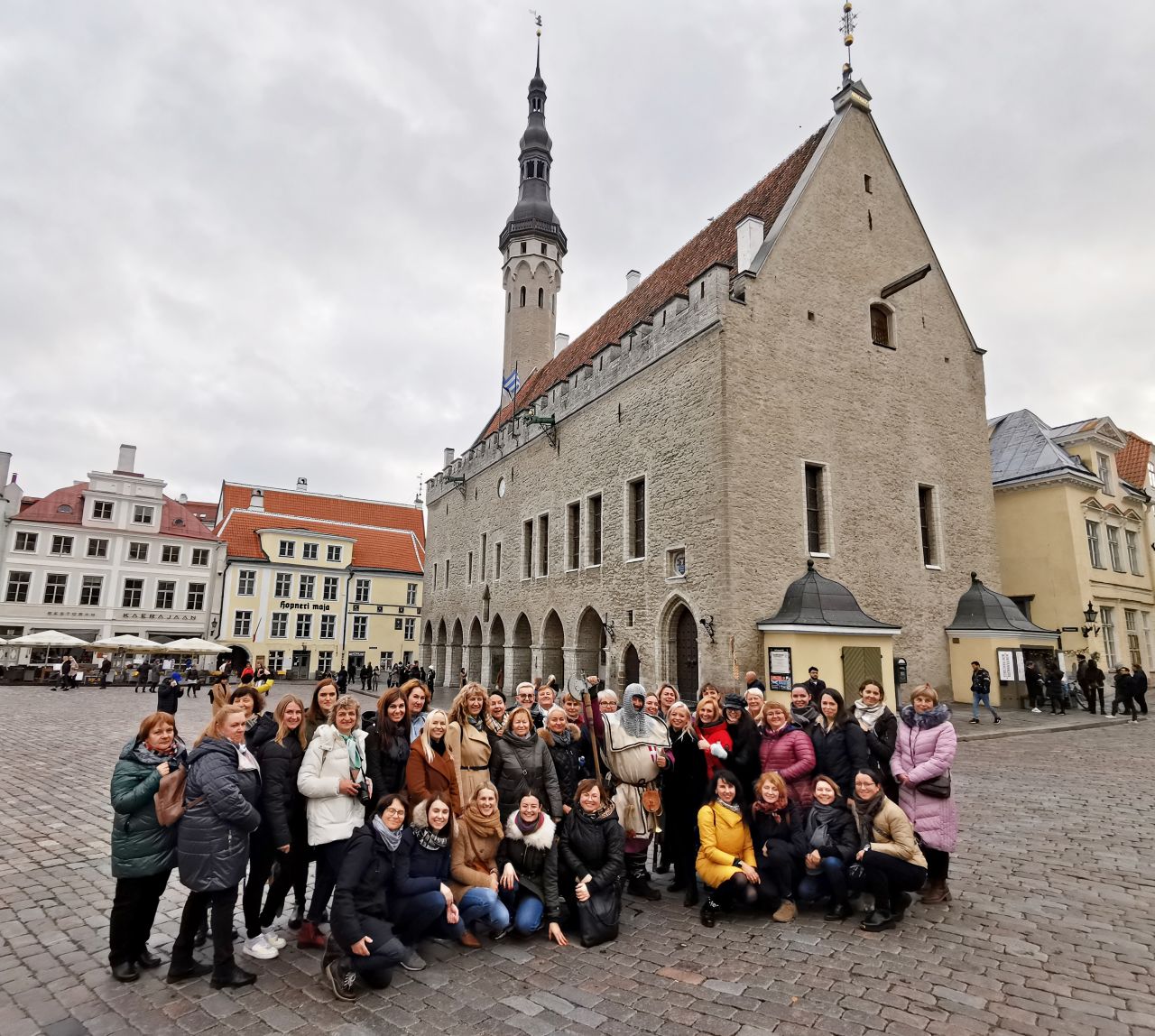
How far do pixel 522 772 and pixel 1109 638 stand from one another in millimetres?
A: 26110

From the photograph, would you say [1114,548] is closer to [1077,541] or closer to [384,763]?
[1077,541]

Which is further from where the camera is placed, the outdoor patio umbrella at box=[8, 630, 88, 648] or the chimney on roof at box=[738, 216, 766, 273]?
the outdoor patio umbrella at box=[8, 630, 88, 648]

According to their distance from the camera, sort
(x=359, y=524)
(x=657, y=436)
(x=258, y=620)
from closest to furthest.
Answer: (x=657, y=436) → (x=258, y=620) → (x=359, y=524)

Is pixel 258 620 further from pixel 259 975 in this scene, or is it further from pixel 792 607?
pixel 259 975

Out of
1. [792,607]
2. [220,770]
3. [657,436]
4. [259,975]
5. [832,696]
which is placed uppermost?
[657,436]

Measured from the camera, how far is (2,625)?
115 ft

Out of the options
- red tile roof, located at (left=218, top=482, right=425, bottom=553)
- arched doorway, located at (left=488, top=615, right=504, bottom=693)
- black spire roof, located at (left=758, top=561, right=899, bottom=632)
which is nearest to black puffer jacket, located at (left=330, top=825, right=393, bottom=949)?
black spire roof, located at (left=758, top=561, right=899, bottom=632)

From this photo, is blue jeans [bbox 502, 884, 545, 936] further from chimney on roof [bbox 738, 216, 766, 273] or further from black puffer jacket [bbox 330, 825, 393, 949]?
chimney on roof [bbox 738, 216, 766, 273]

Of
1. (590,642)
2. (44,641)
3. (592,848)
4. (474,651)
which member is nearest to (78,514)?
(44,641)

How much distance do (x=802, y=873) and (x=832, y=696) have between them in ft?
4.32

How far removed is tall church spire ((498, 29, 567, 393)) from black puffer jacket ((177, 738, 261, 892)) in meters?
35.0

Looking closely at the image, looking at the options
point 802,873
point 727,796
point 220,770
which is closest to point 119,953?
point 220,770

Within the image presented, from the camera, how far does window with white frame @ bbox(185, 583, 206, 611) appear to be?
39375 mm

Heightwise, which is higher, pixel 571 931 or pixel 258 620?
pixel 258 620
